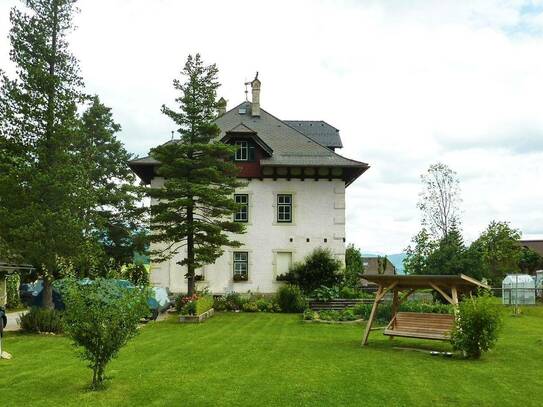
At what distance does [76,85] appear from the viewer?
64.6ft

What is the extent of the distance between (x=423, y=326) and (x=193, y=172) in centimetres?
1390

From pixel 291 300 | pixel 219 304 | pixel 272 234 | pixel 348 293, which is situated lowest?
pixel 219 304

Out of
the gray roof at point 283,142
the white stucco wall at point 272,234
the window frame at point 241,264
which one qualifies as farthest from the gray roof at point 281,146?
the window frame at point 241,264

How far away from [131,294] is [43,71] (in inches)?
468

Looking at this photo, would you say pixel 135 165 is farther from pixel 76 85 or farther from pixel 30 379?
pixel 30 379

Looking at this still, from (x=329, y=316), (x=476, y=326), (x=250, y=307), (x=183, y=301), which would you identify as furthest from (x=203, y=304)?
(x=476, y=326)

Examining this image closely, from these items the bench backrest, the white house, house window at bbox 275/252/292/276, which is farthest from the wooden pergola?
the white house

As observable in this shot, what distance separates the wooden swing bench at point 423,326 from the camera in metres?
14.3

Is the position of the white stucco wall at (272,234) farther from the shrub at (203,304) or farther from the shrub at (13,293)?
the shrub at (13,293)

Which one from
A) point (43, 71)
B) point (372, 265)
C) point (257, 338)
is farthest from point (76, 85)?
point (372, 265)

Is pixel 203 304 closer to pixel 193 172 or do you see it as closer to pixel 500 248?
pixel 193 172

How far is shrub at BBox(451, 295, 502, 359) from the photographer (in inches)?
488

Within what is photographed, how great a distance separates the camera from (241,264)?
3178 cm

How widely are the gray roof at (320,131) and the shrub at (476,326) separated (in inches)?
986
